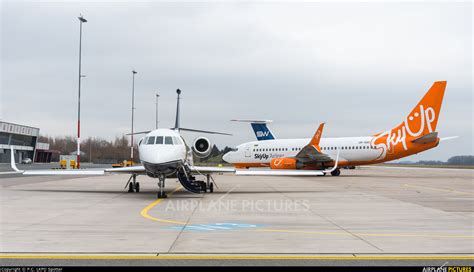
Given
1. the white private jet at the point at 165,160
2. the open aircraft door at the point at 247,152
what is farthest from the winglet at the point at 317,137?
the white private jet at the point at 165,160

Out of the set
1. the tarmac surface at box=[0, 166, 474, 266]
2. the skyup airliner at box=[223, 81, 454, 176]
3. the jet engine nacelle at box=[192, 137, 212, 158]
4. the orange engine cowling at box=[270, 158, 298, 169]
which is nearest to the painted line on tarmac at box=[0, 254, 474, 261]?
the tarmac surface at box=[0, 166, 474, 266]

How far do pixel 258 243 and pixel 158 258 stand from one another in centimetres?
215

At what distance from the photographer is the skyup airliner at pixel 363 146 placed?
42.0 metres

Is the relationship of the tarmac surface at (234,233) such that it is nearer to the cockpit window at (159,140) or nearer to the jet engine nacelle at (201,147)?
the cockpit window at (159,140)

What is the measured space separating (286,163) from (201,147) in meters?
21.5

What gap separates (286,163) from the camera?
145 ft

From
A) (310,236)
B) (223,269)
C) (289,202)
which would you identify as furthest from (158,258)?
(289,202)

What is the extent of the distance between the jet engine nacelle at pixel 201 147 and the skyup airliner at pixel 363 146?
17941 mm

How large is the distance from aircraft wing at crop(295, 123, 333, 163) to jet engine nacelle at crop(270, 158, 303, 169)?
540 millimetres

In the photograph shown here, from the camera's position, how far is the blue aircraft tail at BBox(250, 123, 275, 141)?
57.4 metres

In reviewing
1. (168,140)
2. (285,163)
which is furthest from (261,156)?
(168,140)

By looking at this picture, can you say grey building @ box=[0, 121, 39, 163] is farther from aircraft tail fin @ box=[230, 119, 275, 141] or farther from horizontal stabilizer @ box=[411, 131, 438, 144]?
horizontal stabilizer @ box=[411, 131, 438, 144]

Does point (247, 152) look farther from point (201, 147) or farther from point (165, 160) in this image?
point (165, 160)
